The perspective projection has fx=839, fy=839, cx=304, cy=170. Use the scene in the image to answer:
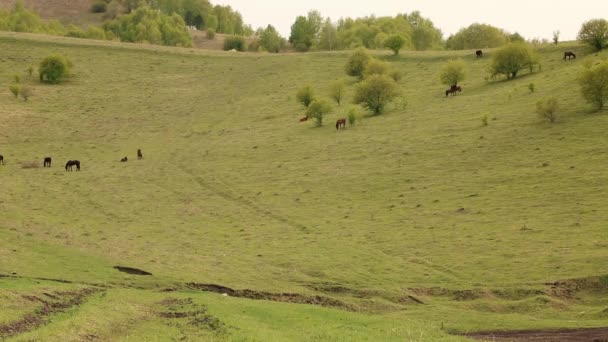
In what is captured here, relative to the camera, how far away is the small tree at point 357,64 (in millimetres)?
88188

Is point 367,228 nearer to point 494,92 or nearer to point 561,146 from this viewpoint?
point 561,146

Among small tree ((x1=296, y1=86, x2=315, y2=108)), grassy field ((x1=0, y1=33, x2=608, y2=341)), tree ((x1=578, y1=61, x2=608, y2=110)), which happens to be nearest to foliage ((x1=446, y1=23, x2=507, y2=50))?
grassy field ((x1=0, y1=33, x2=608, y2=341))

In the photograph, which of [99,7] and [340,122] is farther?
[99,7]

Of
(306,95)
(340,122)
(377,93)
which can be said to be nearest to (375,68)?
(306,95)

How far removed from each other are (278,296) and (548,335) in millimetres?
10307

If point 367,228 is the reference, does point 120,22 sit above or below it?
above

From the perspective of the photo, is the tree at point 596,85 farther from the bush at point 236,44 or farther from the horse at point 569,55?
the bush at point 236,44

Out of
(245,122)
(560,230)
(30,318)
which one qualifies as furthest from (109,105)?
(30,318)

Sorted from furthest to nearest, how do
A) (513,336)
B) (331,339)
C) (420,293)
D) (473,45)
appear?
(473,45) → (420,293) → (513,336) → (331,339)

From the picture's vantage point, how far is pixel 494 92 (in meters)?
69.4

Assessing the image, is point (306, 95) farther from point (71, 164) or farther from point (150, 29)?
point (150, 29)

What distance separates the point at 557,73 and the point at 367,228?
113 ft

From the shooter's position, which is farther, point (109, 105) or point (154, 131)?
point (109, 105)

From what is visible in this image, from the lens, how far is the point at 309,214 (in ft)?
151
